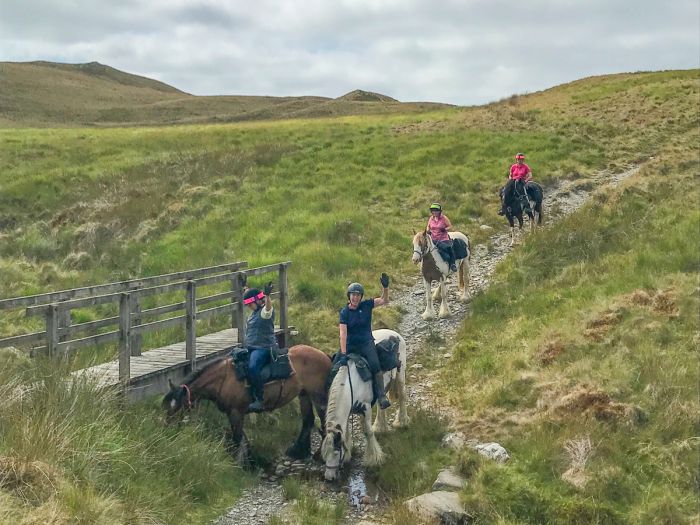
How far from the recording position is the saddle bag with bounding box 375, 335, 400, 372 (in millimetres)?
9516

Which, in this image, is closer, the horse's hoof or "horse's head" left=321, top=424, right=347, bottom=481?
"horse's head" left=321, top=424, right=347, bottom=481

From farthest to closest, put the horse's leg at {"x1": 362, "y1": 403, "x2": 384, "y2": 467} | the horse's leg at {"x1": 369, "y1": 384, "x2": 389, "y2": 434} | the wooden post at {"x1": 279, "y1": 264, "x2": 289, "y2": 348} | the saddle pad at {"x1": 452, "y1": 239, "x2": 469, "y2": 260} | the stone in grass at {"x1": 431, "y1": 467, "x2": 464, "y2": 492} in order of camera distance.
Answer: the saddle pad at {"x1": 452, "y1": 239, "x2": 469, "y2": 260} → the wooden post at {"x1": 279, "y1": 264, "x2": 289, "y2": 348} → the horse's leg at {"x1": 369, "y1": 384, "x2": 389, "y2": 434} → the horse's leg at {"x1": 362, "y1": 403, "x2": 384, "y2": 467} → the stone in grass at {"x1": 431, "y1": 467, "x2": 464, "y2": 492}

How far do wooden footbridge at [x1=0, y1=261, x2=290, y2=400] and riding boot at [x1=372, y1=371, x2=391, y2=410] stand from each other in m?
3.12

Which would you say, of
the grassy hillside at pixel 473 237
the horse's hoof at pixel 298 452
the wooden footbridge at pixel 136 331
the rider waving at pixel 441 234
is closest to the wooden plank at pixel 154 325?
the wooden footbridge at pixel 136 331

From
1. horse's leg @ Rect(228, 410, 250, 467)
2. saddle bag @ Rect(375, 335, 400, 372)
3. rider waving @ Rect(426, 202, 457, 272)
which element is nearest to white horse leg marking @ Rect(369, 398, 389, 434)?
saddle bag @ Rect(375, 335, 400, 372)

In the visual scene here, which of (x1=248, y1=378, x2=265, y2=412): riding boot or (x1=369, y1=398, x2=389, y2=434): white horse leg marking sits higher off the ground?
(x1=248, y1=378, x2=265, y2=412): riding boot

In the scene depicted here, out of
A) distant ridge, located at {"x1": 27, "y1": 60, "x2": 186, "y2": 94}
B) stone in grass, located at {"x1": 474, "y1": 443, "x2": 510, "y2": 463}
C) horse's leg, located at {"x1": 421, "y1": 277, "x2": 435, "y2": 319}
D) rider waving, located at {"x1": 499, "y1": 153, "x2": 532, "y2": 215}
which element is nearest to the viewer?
stone in grass, located at {"x1": 474, "y1": 443, "x2": 510, "y2": 463}

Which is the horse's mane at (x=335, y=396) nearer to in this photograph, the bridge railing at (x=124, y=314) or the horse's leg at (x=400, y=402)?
the horse's leg at (x=400, y=402)

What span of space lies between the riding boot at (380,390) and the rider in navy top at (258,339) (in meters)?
1.60

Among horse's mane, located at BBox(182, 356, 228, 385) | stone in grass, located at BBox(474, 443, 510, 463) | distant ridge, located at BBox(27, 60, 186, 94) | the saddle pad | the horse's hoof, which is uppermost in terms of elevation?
distant ridge, located at BBox(27, 60, 186, 94)

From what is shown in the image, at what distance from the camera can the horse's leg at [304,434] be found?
932 cm

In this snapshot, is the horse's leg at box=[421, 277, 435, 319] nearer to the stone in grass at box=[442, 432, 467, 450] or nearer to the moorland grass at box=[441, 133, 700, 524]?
the moorland grass at box=[441, 133, 700, 524]

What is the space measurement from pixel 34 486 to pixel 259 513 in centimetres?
283

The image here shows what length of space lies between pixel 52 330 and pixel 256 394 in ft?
9.54
